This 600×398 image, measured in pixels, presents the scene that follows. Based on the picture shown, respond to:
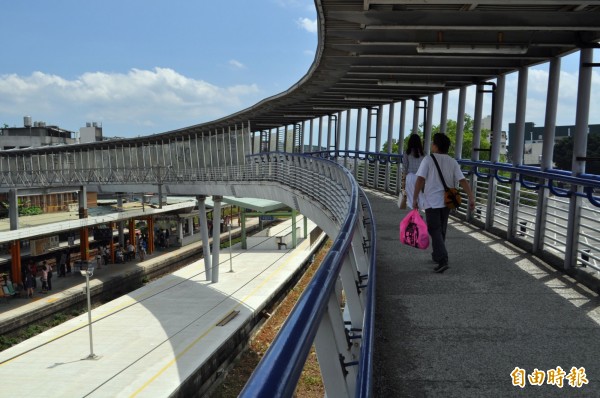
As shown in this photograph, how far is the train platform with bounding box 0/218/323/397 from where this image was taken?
1680cm

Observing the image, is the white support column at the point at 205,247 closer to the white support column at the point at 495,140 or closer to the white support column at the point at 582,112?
the white support column at the point at 495,140

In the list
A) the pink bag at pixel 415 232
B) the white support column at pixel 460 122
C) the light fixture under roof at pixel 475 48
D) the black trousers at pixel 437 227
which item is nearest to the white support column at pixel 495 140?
the white support column at pixel 460 122

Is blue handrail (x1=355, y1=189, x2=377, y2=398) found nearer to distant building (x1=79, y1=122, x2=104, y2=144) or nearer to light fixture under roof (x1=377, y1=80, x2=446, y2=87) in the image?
light fixture under roof (x1=377, y1=80, x2=446, y2=87)

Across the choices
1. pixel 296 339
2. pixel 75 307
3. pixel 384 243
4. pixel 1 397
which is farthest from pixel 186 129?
pixel 296 339

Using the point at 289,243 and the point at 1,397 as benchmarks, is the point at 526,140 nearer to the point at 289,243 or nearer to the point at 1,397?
the point at 1,397

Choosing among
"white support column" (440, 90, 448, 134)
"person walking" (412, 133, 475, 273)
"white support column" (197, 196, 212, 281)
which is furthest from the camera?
"white support column" (197, 196, 212, 281)

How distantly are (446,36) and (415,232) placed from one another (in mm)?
4392

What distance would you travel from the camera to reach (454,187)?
6.61 meters

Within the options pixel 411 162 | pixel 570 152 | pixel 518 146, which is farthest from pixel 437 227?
pixel 518 146

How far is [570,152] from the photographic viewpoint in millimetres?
8922

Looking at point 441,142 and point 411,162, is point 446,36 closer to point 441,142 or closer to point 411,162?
point 411,162

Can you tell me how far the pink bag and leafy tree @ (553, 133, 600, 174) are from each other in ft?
9.58

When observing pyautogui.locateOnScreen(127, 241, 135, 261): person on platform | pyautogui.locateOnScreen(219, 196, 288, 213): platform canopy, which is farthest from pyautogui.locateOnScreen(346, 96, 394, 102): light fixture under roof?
pyautogui.locateOnScreen(127, 241, 135, 261): person on platform

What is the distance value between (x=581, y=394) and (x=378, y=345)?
135cm
